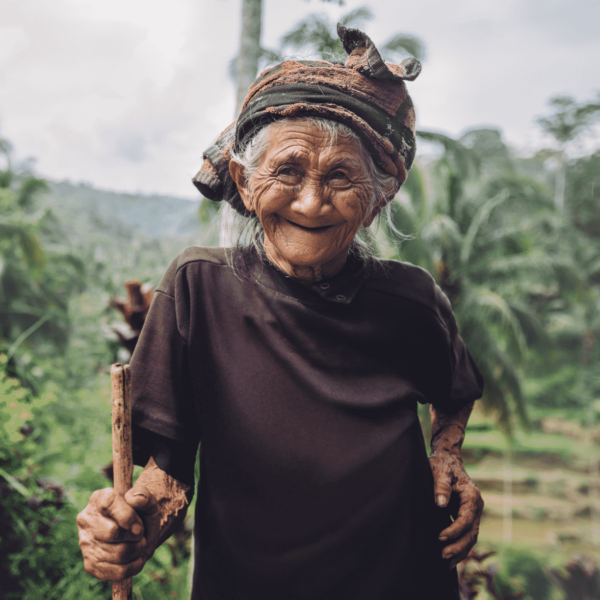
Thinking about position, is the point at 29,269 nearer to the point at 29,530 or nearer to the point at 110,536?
the point at 29,530

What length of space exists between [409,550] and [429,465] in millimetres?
201

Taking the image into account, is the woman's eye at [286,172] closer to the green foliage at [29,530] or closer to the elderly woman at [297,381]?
the elderly woman at [297,381]

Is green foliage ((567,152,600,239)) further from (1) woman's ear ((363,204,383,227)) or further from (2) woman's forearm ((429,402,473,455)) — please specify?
(1) woman's ear ((363,204,383,227))

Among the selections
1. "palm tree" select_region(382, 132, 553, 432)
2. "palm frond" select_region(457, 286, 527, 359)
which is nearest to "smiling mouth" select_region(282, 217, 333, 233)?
"palm tree" select_region(382, 132, 553, 432)

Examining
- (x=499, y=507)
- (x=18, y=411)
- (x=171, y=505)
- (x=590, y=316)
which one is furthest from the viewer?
(x=590, y=316)

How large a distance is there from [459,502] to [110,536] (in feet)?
2.69

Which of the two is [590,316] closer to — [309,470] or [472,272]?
[472,272]

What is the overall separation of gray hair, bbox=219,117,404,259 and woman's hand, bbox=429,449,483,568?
1.90ft

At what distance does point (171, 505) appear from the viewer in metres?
1.00

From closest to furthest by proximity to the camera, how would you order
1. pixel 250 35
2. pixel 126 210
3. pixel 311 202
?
pixel 311 202, pixel 250 35, pixel 126 210

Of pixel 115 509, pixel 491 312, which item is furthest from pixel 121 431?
pixel 491 312

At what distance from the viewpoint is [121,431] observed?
0.88m

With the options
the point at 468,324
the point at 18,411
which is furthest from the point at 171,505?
the point at 468,324

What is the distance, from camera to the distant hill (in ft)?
21.8
